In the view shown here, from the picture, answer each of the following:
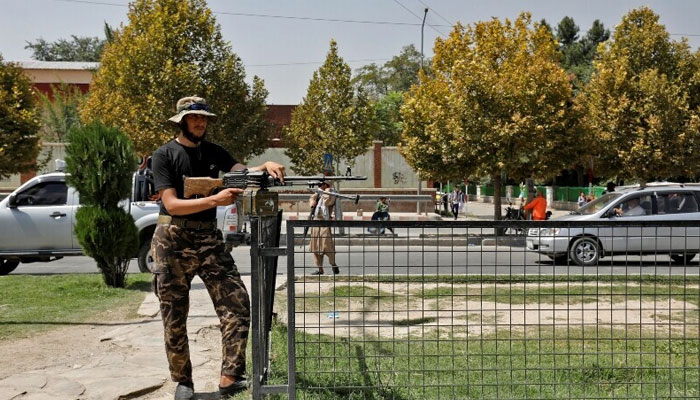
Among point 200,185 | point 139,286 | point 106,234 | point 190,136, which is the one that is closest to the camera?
point 200,185

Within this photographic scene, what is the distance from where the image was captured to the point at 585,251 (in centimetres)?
465

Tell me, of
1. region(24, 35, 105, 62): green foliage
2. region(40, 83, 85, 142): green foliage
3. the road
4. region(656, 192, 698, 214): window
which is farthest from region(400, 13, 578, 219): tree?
region(24, 35, 105, 62): green foliage

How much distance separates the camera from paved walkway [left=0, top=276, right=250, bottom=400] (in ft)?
18.0

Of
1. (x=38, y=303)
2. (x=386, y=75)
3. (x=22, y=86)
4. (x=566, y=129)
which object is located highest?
(x=386, y=75)

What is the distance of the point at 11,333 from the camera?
25.7 feet

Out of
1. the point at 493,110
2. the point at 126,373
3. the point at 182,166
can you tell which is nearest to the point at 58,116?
the point at 493,110

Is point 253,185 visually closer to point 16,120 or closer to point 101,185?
point 101,185

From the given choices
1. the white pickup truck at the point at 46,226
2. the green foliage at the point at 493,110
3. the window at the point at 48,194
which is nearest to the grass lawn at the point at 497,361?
the white pickup truck at the point at 46,226

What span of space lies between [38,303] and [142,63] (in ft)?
67.5

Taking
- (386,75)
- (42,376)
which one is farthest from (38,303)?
(386,75)

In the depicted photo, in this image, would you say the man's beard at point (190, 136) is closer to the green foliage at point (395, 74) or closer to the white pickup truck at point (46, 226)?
the white pickup truck at point (46, 226)

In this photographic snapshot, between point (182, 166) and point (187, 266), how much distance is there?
0.66 meters

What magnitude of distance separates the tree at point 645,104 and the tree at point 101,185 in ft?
70.2

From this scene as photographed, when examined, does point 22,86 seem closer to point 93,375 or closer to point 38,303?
point 38,303
